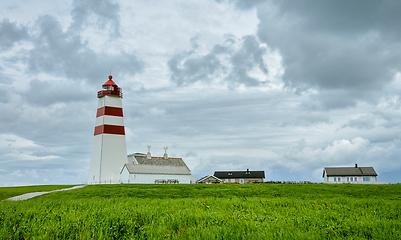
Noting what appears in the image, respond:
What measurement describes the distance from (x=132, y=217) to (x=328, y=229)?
17.5 ft

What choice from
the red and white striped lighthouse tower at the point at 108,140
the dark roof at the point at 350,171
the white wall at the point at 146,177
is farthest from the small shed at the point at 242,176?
the red and white striped lighthouse tower at the point at 108,140

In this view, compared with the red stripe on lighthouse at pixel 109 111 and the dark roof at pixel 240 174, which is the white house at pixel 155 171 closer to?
the red stripe on lighthouse at pixel 109 111

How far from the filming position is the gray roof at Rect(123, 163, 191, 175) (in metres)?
54.9

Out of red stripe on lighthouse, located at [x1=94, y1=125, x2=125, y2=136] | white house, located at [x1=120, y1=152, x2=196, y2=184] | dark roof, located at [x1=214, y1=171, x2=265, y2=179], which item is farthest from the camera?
dark roof, located at [x1=214, y1=171, x2=265, y2=179]

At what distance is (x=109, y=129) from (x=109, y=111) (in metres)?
3.36

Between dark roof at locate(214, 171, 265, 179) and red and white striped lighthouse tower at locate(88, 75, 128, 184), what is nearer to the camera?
red and white striped lighthouse tower at locate(88, 75, 128, 184)

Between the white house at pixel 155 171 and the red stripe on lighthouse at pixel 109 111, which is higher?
the red stripe on lighthouse at pixel 109 111

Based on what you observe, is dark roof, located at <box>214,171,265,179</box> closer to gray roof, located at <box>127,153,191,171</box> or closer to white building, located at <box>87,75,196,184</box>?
gray roof, located at <box>127,153,191,171</box>

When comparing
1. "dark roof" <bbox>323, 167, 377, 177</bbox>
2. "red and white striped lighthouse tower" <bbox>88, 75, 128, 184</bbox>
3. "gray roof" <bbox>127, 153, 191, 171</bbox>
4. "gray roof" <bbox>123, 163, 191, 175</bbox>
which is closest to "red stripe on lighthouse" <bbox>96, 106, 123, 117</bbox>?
"red and white striped lighthouse tower" <bbox>88, 75, 128, 184</bbox>

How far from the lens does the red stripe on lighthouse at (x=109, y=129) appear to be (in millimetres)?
51031

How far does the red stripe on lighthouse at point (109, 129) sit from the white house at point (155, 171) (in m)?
6.22

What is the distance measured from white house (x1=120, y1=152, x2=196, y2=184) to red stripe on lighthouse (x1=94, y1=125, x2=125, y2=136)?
20.4ft

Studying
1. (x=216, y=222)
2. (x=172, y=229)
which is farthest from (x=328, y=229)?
(x=172, y=229)

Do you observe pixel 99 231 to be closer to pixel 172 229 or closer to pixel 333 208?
pixel 172 229
